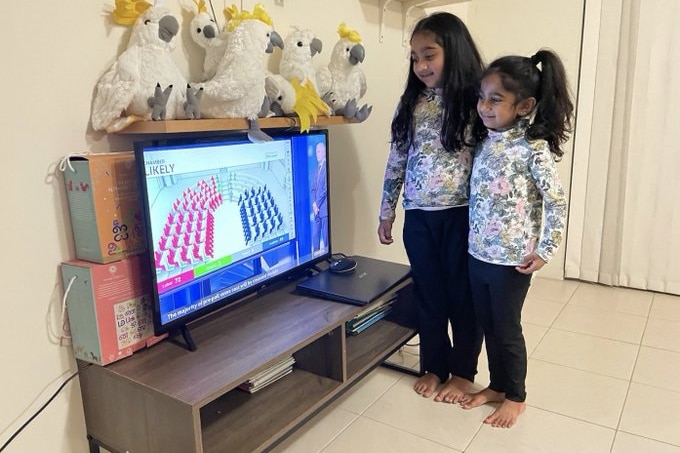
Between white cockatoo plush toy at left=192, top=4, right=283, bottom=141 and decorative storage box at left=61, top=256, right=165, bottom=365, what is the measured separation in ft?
1.54

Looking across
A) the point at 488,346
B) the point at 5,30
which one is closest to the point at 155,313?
the point at 5,30

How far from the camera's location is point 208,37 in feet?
4.99

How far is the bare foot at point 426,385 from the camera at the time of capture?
193 centimetres

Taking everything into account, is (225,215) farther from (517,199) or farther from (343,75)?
(517,199)

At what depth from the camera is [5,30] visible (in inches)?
45.0

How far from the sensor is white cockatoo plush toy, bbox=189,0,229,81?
1.51m

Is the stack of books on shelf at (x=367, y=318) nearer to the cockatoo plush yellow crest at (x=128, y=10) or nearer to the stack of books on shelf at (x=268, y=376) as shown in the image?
the stack of books on shelf at (x=268, y=376)

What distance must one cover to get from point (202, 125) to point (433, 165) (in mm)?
772

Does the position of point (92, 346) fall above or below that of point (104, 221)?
below

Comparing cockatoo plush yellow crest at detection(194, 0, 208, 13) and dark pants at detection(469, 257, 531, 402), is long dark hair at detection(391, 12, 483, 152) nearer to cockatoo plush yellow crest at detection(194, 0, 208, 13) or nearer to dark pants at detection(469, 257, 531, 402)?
dark pants at detection(469, 257, 531, 402)

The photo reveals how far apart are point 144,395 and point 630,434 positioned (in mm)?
1475

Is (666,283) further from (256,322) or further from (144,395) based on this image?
(144,395)

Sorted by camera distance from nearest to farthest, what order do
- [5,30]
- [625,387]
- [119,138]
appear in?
[5,30]
[119,138]
[625,387]

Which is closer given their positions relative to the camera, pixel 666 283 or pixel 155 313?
pixel 155 313
